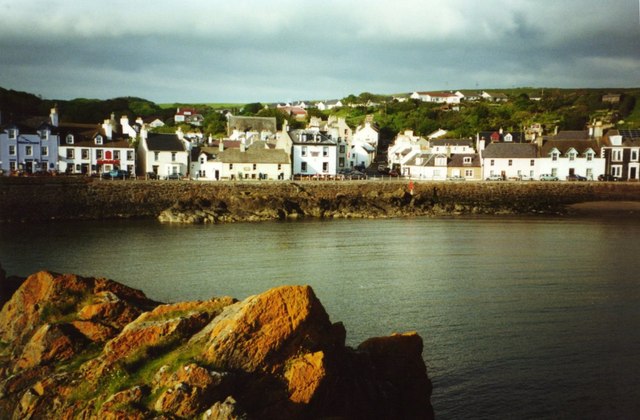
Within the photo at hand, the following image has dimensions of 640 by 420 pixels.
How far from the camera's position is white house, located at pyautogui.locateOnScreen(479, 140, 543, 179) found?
72.9 m

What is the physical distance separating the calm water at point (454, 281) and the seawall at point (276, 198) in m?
4.83

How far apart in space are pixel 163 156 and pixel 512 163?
42.7 m

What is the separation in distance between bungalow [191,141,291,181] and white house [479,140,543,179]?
25587 millimetres

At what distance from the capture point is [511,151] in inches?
2891

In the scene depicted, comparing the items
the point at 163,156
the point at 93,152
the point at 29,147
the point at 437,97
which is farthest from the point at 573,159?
the point at 437,97

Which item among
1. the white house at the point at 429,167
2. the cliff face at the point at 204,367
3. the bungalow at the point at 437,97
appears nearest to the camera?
the cliff face at the point at 204,367

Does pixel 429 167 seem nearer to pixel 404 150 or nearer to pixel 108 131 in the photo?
pixel 404 150

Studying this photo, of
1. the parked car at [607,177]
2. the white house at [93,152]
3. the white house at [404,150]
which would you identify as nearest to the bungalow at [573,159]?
the parked car at [607,177]

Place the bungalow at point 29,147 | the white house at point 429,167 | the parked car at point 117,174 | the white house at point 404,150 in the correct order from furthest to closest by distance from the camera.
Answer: the white house at point 404,150 < the white house at point 429,167 < the bungalow at point 29,147 < the parked car at point 117,174

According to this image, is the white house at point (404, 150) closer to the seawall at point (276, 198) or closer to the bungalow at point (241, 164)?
the seawall at point (276, 198)

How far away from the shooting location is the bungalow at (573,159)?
7188 cm

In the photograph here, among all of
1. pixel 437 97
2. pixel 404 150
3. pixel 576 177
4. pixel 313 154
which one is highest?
pixel 437 97

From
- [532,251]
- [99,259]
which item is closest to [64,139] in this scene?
[99,259]

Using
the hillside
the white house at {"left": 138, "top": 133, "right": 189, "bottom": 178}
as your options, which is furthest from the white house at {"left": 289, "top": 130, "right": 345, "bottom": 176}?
the hillside
